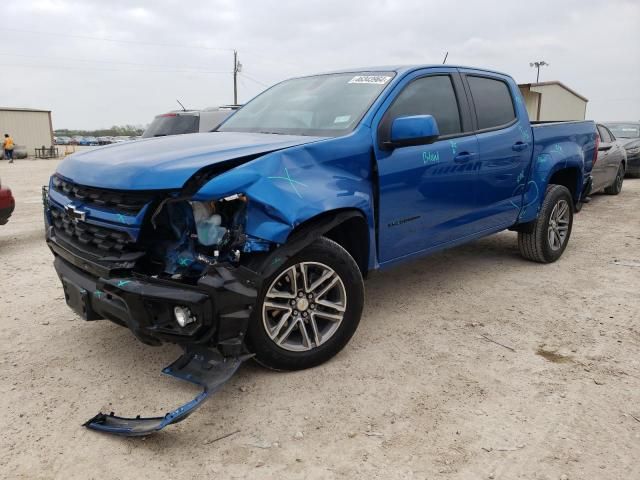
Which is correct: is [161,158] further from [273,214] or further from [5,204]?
[5,204]

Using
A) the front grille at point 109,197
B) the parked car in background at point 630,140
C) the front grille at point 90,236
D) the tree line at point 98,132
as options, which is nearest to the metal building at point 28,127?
the parked car in background at point 630,140

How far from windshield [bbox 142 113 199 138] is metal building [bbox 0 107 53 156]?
24.6 m

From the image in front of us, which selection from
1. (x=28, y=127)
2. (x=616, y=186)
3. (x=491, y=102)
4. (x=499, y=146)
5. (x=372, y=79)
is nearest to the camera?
(x=372, y=79)

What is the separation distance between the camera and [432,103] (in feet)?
13.2

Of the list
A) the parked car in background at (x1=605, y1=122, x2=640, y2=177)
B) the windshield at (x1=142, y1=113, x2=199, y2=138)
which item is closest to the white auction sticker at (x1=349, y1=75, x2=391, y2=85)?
the windshield at (x1=142, y1=113, x2=199, y2=138)

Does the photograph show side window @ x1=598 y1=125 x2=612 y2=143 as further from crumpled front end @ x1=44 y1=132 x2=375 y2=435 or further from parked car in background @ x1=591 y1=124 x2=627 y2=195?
crumpled front end @ x1=44 y1=132 x2=375 y2=435

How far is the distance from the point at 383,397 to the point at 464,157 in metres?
2.07

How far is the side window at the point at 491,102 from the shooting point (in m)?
4.44

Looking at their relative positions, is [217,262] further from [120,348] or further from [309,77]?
[309,77]

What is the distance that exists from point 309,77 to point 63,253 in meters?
2.42

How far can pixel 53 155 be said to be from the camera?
30562mm

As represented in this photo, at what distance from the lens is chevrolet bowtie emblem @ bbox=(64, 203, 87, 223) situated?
2943 mm

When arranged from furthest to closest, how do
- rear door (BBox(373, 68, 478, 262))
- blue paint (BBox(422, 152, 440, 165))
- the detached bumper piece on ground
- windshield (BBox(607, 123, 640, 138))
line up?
windshield (BBox(607, 123, 640, 138)), blue paint (BBox(422, 152, 440, 165)), rear door (BBox(373, 68, 478, 262)), the detached bumper piece on ground

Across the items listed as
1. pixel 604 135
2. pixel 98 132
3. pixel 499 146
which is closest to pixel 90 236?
pixel 499 146
